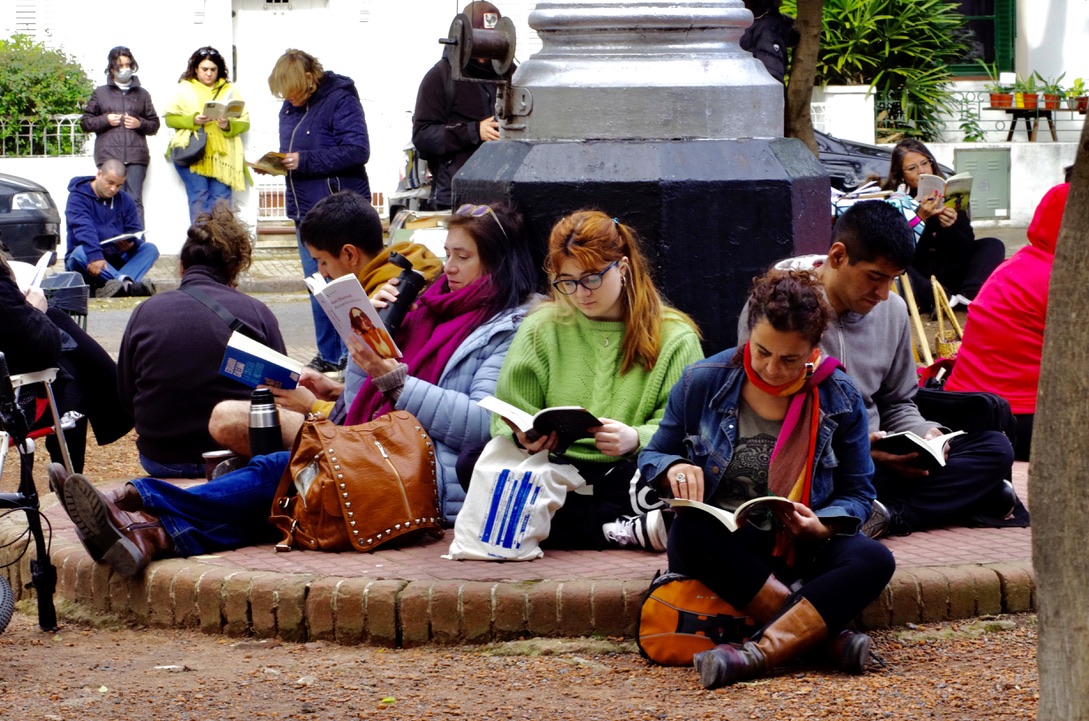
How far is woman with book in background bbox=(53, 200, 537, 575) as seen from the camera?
533cm

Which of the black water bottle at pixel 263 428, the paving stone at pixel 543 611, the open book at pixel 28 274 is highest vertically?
the open book at pixel 28 274

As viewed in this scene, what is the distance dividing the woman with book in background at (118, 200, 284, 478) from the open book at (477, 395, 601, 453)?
1.77 m

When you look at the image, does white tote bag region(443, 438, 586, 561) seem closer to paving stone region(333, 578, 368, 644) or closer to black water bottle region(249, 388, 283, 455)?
paving stone region(333, 578, 368, 644)

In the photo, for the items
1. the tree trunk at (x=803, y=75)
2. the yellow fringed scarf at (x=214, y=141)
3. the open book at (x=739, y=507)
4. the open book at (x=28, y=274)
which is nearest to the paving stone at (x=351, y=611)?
the open book at (x=739, y=507)

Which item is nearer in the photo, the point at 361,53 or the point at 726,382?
the point at 726,382

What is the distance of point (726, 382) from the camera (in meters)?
4.63

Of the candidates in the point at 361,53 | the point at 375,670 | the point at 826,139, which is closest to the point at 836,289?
the point at 375,670

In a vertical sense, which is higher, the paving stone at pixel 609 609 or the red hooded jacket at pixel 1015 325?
the red hooded jacket at pixel 1015 325

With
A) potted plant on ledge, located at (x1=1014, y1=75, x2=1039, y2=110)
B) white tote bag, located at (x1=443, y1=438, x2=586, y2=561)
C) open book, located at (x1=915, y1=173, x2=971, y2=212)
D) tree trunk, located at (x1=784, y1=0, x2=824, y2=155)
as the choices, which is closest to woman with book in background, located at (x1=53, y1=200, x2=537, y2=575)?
white tote bag, located at (x1=443, y1=438, x2=586, y2=561)

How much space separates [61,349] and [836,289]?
3.30 m

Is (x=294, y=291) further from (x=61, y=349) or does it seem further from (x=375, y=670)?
(x=375, y=670)

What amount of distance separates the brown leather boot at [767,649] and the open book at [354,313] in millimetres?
1690

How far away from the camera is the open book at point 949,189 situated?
31.3 feet

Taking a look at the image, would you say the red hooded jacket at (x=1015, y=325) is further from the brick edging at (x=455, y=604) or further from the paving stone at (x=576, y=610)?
the paving stone at (x=576, y=610)
